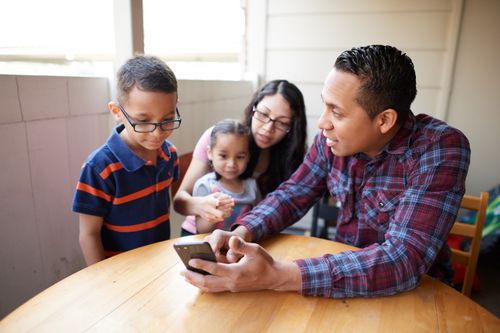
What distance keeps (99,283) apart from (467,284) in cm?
181

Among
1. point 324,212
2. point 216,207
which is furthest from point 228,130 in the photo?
point 324,212

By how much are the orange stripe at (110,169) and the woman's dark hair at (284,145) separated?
811mm

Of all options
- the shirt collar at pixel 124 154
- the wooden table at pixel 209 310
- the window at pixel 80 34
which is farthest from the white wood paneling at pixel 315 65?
the wooden table at pixel 209 310

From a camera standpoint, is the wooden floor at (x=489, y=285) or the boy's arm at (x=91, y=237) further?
the wooden floor at (x=489, y=285)

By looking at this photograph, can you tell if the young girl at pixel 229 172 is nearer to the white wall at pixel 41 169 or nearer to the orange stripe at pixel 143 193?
Result: the orange stripe at pixel 143 193

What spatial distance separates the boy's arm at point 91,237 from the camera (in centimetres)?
127

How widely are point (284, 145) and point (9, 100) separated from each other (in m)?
1.34

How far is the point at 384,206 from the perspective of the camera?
1.31 m

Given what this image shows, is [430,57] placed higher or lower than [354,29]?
lower

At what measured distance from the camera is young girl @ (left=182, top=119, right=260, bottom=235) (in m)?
1.78

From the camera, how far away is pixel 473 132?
3.40m

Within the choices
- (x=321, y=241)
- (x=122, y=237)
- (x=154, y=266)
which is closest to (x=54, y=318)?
(x=154, y=266)

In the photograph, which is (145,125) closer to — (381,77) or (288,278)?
(288,278)

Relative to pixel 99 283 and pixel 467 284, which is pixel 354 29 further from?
pixel 99 283
